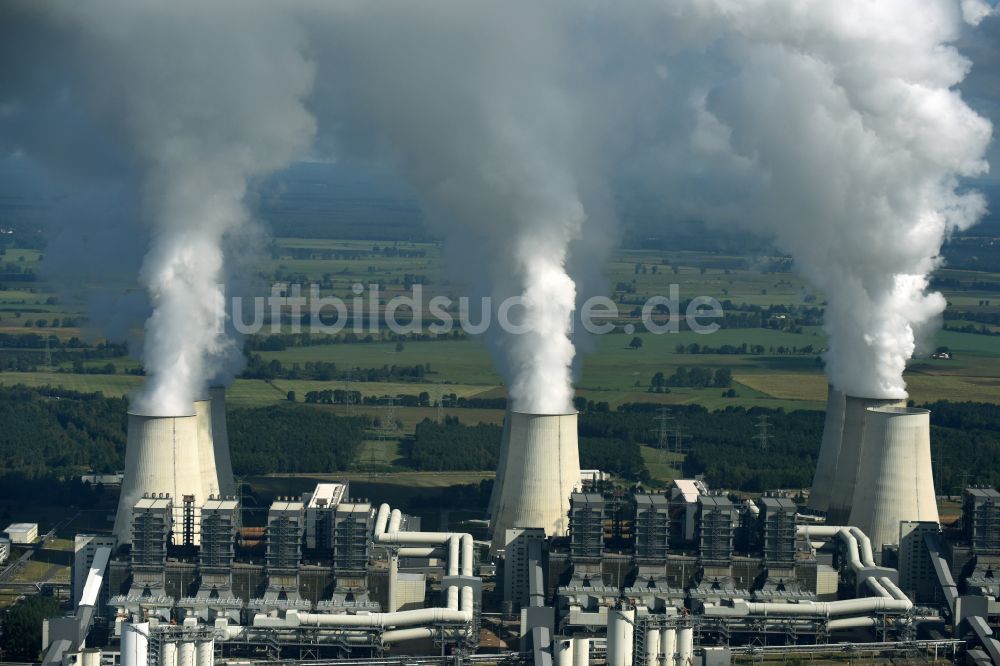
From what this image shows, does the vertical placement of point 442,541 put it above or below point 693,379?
below

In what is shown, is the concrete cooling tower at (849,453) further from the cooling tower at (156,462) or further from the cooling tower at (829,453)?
the cooling tower at (156,462)

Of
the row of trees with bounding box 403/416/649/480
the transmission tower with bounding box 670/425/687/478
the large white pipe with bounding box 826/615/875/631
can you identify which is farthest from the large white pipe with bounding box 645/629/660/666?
the transmission tower with bounding box 670/425/687/478

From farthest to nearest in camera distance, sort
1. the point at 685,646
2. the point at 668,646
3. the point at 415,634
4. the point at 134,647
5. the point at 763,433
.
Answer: the point at 763,433 < the point at 415,634 < the point at 685,646 < the point at 668,646 < the point at 134,647

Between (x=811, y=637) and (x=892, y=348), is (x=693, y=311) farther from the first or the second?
(x=811, y=637)

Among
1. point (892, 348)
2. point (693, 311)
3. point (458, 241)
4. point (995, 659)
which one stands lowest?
point (995, 659)

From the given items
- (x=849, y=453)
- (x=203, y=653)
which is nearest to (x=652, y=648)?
(x=203, y=653)

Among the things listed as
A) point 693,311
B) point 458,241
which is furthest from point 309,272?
point 458,241

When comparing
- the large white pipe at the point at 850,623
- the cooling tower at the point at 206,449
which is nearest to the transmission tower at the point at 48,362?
the cooling tower at the point at 206,449

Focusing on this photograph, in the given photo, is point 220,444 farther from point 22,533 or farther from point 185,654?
point 185,654
